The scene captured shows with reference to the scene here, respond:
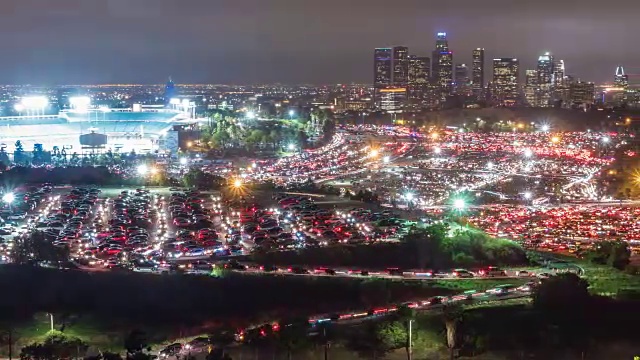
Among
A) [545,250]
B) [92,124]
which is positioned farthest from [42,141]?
[545,250]

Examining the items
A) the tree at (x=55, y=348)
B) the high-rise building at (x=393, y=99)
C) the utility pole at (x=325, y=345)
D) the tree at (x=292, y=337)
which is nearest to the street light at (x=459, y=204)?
the utility pole at (x=325, y=345)

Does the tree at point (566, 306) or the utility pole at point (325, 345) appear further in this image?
the tree at point (566, 306)

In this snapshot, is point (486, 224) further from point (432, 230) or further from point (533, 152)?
point (533, 152)

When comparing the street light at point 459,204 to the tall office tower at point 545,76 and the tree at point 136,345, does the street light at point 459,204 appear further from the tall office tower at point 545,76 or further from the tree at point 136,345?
the tall office tower at point 545,76

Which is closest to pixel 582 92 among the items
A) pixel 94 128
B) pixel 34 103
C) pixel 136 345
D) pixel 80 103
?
pixel 80 103

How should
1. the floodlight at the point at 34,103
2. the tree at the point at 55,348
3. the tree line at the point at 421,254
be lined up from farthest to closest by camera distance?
the floodlight at the point at 34,103, the tree line at the point at 421,254, the tree at the point at 55,348

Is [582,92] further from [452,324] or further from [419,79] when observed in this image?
[452,324]

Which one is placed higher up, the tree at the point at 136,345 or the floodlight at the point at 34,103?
the floodlight at the point at 34,103

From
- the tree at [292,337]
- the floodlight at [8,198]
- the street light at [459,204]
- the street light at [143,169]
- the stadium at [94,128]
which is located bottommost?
the tree at [292,337]
